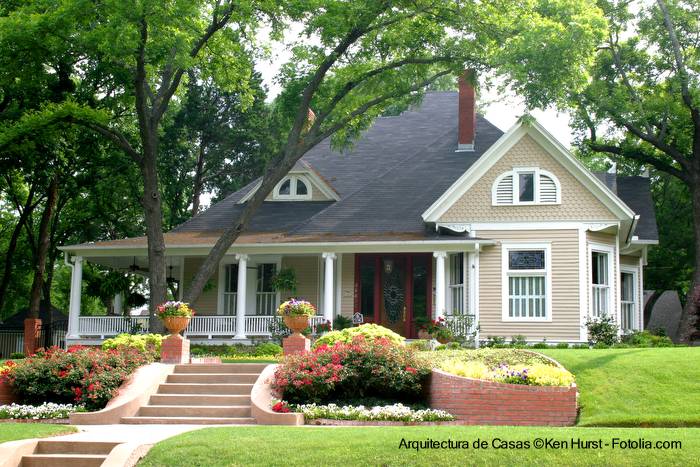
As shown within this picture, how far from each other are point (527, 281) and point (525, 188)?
2676 mm

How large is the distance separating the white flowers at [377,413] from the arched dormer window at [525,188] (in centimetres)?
1119

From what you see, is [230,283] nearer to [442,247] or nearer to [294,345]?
[442,247]

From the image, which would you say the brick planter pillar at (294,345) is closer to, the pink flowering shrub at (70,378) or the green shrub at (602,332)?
the pink flowering shrub at (70,378)

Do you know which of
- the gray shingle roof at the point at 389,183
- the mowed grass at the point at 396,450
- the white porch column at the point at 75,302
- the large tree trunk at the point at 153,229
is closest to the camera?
the mowed grass at the point at 396,450

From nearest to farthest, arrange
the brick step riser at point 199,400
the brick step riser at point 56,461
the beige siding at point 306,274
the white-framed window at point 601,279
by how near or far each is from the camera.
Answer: the brick step riser at point 56,461 < the brick step riser at point 199,400 < the white-framed window at point 601,279 < the beige siding at point 306,274

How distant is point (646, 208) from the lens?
27.4 meters

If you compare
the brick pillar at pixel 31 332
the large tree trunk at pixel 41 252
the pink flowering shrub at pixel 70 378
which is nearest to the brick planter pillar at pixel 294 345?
the pink flowering shrub at pixel 70 378

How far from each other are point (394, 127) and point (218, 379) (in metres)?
17.5

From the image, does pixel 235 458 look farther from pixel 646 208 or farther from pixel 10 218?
pixel 10 218

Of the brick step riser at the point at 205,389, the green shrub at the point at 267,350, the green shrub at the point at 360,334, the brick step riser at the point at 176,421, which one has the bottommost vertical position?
the brick step riser at the point at 176,421

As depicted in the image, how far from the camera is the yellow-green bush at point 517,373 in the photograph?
45.5 ft

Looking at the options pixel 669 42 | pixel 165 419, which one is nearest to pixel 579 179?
pixel 669 42

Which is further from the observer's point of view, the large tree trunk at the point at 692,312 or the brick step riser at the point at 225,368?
the large tree trunk at the point at 692,312

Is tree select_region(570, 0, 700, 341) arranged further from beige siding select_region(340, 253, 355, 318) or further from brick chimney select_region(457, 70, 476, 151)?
beige siding select_region(340, 253, 355, 318)
